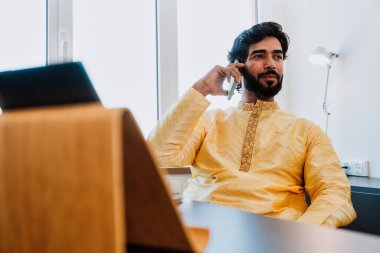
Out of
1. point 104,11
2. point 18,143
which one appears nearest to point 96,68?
point 104,11

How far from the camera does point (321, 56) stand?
6.96 feet

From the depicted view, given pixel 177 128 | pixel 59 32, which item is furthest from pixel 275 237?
pixel 59 32

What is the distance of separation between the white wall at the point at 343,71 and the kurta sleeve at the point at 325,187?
2.28 feet

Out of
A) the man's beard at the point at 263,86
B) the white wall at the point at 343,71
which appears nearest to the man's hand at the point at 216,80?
the man's beard at the point at 263,86

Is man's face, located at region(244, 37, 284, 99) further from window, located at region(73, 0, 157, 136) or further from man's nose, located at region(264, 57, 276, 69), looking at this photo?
window, located at region(73, 0, 157, 136)

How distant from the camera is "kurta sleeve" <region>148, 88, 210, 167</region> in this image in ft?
4.51

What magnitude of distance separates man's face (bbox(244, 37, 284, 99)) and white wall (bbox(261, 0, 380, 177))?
66 cm

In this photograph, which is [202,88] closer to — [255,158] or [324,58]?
[255,158]

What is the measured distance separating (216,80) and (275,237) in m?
1.03

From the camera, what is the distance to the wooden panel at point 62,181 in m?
0.26

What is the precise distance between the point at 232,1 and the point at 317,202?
2.08 meters

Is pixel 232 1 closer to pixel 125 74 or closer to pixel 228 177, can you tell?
pixel 125 74

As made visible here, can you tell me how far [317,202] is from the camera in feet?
3.79

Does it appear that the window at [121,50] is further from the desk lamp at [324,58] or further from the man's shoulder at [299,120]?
the desk lamp at [324,58]
